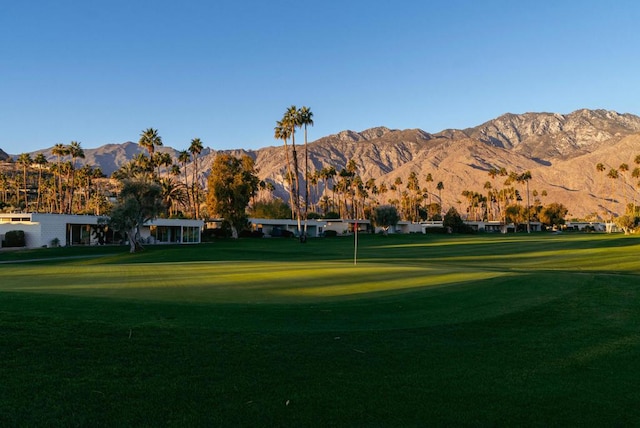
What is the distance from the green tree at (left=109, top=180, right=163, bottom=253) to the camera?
51469 millimetres

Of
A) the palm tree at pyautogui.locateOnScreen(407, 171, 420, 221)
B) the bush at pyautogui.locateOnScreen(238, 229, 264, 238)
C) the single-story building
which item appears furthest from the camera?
the palm tree at pyautogui.locateOnScreen(407, 171, 420, 221)

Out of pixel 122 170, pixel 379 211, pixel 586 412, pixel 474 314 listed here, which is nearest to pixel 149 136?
pixel 122 170

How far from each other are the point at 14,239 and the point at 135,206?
15309mm

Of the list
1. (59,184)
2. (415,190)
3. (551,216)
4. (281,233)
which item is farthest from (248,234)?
(551,216)

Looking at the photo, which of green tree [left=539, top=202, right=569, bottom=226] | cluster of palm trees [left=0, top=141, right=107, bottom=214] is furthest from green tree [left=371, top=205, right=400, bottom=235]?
green tree [left=539, top=202, right=569, bottom=226]

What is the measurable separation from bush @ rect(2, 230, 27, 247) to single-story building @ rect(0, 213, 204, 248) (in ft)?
2.16

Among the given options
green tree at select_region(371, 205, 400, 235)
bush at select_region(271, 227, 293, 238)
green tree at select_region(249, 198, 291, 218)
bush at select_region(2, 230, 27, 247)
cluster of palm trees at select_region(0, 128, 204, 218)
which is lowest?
bush at select_region(271, 227, 293, 238)

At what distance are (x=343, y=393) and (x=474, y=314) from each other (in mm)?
6717

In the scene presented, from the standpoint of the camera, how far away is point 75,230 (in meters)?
61.4

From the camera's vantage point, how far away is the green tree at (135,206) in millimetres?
51469

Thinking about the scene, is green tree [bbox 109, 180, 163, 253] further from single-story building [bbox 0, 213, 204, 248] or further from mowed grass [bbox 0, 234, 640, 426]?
mowed grass [bbox 0, 234, 640, 426]

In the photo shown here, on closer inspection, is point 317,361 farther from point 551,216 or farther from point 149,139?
point 551,216

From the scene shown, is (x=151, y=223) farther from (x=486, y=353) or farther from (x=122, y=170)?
(x=486, y=353)

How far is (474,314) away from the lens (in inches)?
487
